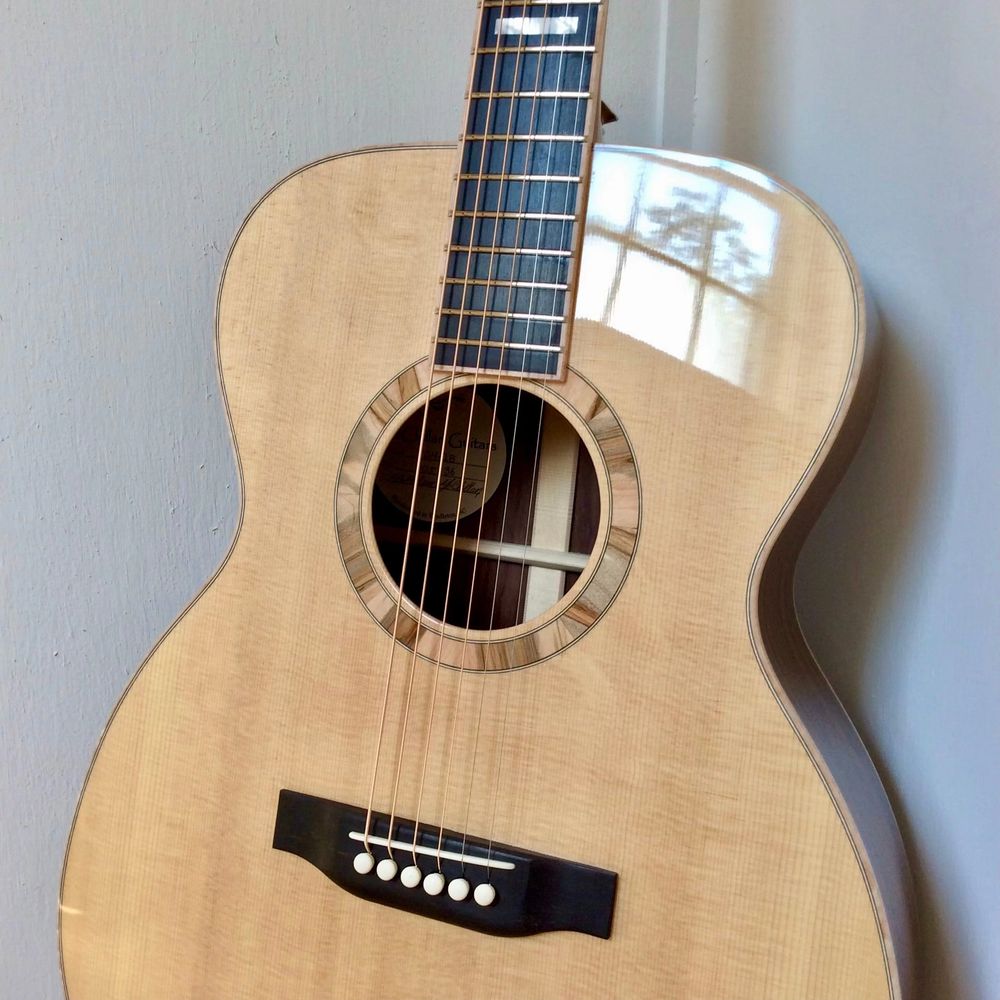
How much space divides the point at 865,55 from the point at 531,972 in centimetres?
88

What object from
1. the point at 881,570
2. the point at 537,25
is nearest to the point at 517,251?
the point at 537,25

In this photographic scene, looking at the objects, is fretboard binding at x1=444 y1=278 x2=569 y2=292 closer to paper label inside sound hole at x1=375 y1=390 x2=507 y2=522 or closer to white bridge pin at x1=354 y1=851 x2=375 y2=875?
paper label inside sound hole at x1=375 y1=390 x2=507 y2=522

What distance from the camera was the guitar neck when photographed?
0.74m

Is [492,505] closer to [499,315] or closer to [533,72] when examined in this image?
[499,315]

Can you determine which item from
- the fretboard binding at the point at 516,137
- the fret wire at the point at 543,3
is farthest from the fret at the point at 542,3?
the fretboard binding at the point at 516,137

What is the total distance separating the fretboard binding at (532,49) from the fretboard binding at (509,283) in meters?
0.21

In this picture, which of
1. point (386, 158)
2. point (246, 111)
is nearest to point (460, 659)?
point (386, 158)

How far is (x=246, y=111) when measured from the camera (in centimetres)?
98

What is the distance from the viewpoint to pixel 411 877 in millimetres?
684

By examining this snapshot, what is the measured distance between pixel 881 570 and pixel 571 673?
34 cm

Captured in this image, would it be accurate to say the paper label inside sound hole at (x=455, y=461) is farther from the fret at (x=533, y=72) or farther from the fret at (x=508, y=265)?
the fret at (x=533, y=72)

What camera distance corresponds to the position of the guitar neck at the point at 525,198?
0.74 m

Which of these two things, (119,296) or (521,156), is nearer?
(521,156)

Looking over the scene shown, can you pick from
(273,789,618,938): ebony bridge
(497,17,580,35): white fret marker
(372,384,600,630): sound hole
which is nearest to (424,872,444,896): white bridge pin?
(273,789,618,938): ebony bridge
